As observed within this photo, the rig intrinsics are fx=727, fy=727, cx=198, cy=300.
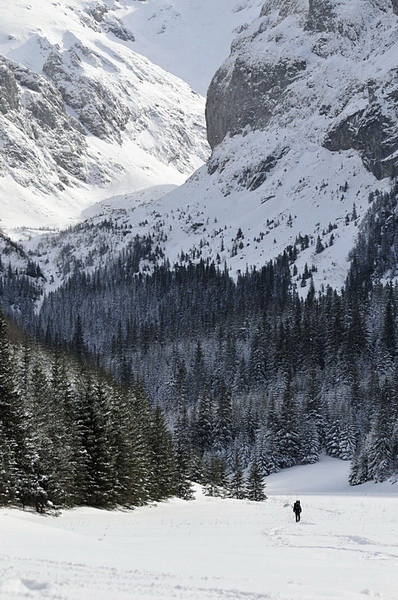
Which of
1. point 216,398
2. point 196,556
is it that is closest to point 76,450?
point 196,556

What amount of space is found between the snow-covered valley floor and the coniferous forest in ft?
10.0

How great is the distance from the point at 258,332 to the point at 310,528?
390 feet

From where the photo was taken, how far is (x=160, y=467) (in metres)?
51.7

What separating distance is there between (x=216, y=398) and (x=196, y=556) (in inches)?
4499

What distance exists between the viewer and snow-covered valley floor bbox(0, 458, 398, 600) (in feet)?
53.5

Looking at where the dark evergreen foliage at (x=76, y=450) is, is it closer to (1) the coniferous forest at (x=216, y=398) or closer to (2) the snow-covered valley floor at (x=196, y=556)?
(1) the coniferous forest at (x=216, y=398)

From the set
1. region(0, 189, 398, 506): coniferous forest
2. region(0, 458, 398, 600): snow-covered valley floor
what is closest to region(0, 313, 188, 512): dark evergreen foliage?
region(0, 189, 398, 506): coniferous forest

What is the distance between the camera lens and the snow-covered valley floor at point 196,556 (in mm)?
16312

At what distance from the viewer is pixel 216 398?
13625 centimetres

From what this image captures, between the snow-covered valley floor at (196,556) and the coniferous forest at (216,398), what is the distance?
3056 millimetres

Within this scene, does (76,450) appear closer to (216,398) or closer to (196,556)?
(196,556)

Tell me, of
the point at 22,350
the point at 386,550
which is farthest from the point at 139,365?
the point at 386,550

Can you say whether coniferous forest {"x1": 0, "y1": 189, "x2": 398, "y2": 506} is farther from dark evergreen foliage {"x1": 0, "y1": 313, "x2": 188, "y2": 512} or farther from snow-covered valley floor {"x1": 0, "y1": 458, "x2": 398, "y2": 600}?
snow-covered valley floor {"x1": 0, "y1": 458, "x2": 398, "y2": 600}

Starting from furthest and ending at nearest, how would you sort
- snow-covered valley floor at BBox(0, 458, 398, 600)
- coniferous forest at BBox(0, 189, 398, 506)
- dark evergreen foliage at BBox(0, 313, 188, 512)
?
1. coniferous forest at BBox(0, 189, 398, 506)
2. dark evergreen foliage at BBox(0, 313, 188, 512)
3. snow-covered valley floor at BBox(0, 458, 398, 600)
